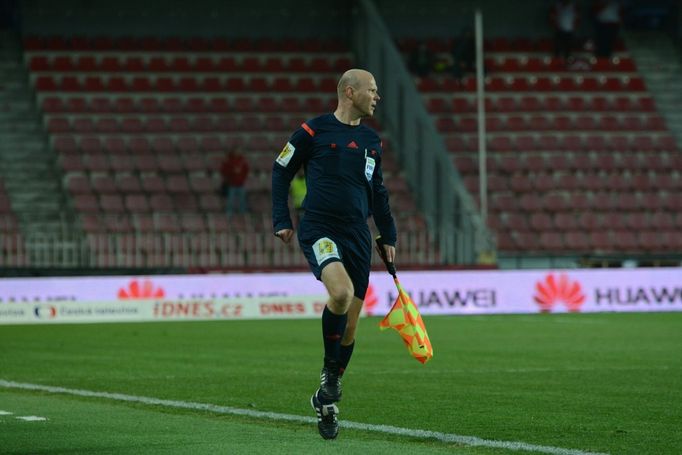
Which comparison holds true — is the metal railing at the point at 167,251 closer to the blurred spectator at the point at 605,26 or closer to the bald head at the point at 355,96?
the blurred spectator at the point at 605,26

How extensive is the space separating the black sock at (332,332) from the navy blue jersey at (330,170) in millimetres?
549

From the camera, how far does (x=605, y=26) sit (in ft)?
117

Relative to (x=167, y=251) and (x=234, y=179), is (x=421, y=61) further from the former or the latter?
(x=167, y=251)

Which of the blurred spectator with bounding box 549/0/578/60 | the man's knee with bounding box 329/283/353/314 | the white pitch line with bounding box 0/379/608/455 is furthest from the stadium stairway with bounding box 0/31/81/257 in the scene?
the man's knee with bounding box 329/283/353/314

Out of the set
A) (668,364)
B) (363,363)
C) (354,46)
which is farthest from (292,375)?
(354,46)

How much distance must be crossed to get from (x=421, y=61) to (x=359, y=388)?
74.9 feet

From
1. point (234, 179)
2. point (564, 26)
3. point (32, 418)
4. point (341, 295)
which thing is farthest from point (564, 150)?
point (341, 295)

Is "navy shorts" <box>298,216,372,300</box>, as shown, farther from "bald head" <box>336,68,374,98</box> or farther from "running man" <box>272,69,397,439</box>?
"bald head" <box>336,68,374,98</box>

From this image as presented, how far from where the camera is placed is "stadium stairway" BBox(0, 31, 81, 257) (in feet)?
94.6

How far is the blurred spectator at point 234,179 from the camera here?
28484 mm

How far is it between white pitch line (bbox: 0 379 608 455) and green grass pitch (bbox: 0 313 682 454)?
0.12 m

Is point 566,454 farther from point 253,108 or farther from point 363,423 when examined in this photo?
point 253,108

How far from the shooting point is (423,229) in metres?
28.8

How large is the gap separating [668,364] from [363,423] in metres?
5.60
